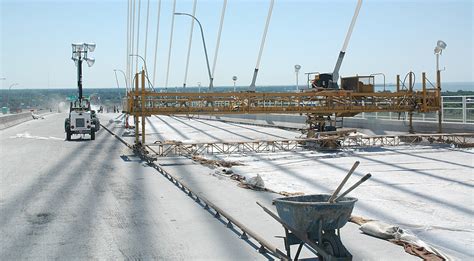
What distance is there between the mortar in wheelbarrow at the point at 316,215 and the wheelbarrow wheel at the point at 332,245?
0.32ft

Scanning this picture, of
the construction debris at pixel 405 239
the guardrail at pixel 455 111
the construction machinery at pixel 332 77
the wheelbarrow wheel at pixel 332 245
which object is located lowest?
the construction debris at pixel 405 239

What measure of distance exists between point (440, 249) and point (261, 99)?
18.4m

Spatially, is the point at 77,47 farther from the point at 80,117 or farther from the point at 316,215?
the point at 316,215

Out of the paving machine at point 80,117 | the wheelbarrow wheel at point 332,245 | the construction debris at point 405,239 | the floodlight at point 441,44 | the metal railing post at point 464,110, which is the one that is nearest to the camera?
the wheelbarrow wheel at point 332,245

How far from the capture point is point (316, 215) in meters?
6.89

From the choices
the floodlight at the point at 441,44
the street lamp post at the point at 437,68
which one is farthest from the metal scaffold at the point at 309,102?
the floodlight at the point at 441,44

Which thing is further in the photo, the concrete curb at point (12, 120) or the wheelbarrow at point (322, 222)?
the concrete curb at point (12, 120)

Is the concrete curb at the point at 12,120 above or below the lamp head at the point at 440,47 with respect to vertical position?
below

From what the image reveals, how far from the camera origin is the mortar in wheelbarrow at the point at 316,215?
6.88 m

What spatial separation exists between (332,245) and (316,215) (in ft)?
1.38

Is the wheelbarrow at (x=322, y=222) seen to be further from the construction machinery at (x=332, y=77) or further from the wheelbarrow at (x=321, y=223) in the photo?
the construction machinery at (x=332, y=77)

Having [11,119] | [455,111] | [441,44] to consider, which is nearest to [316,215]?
[441,44]

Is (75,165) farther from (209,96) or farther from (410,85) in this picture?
(410,85)

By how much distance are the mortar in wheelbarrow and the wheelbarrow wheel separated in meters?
0.10
